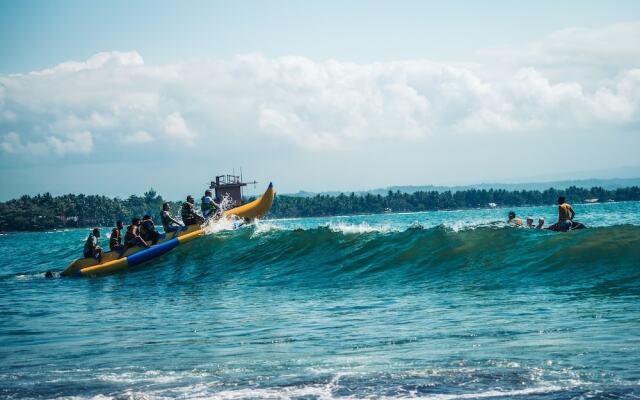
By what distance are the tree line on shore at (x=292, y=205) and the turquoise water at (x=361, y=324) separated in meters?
139

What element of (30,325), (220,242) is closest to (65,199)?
(220,242)

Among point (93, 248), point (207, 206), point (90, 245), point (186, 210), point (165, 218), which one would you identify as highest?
point (207, 206)

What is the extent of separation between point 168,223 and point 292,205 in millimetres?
139334

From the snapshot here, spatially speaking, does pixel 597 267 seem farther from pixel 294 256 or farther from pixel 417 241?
pixel 294 256

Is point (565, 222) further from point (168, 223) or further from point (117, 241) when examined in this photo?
point (117, 241)

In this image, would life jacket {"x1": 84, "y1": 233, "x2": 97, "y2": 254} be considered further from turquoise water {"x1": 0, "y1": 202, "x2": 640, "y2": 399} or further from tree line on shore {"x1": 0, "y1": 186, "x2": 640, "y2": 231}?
tree line on shore {"x1": 0, "y1": 186, "x2": 640, "y2": 231}

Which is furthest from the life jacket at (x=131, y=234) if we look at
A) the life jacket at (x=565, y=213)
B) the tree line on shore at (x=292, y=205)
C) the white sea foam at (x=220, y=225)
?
the tree line on shore at (x=292, y=205)

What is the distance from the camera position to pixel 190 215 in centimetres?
2445

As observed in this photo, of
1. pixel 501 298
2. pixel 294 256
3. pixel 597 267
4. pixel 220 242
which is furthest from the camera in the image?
pixel 220 242

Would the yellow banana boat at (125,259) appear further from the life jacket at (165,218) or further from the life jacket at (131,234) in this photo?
the life jacket at (165,218)

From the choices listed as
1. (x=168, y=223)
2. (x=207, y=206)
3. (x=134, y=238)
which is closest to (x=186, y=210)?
(x=168, y=223)

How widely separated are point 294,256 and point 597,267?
9.21 metres

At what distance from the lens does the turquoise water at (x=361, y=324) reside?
296 inches

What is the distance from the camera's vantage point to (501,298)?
1244 cm
